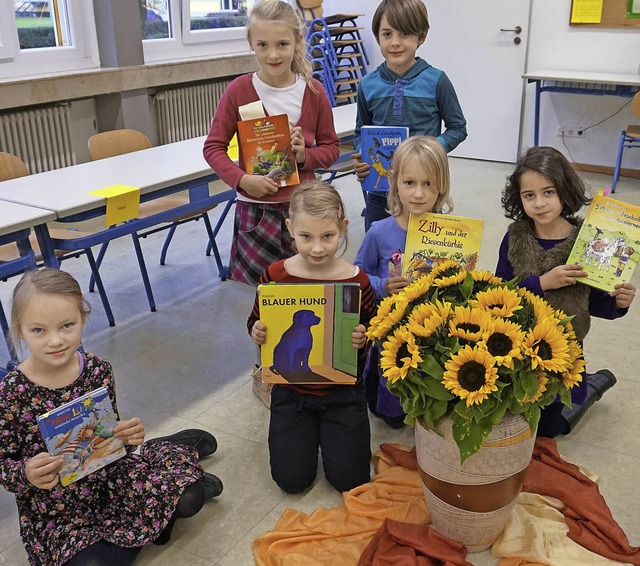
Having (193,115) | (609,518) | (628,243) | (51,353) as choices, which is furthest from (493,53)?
(51,353)

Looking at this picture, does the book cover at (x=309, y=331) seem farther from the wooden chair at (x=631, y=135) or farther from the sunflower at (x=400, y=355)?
the wooden chair at (x=631, y=135)

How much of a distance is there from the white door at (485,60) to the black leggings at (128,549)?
521 centimetres

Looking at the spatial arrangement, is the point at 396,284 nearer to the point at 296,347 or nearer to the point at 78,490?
the point at 296,347

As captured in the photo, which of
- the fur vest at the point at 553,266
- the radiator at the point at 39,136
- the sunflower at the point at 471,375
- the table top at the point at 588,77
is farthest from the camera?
the table top at the point at 588,77

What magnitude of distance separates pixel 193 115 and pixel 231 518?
4.42 m

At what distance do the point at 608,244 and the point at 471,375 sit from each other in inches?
28.9

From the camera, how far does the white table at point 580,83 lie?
5.39 meters

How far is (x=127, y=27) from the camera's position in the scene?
507cm

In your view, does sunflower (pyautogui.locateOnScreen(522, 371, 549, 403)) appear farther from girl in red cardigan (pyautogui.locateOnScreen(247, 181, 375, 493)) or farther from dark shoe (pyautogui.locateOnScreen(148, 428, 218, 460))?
dark shoe (pyautogui.locateOnScreen(148, 428, 218, 460))

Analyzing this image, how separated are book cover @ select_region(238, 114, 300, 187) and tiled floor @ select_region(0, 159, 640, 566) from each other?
86 centimetres

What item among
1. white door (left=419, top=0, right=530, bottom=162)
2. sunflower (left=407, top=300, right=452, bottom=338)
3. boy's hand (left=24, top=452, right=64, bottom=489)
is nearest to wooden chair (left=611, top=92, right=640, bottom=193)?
white door (left=419, top=0, right=530, bottom=162)

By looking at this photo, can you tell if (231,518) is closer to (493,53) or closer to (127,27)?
(127,27)

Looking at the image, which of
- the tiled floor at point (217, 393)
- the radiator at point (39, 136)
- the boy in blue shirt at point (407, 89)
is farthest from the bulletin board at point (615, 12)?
the radiator at point (39, 136)

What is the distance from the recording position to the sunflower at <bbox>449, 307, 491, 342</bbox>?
1.58 metres
